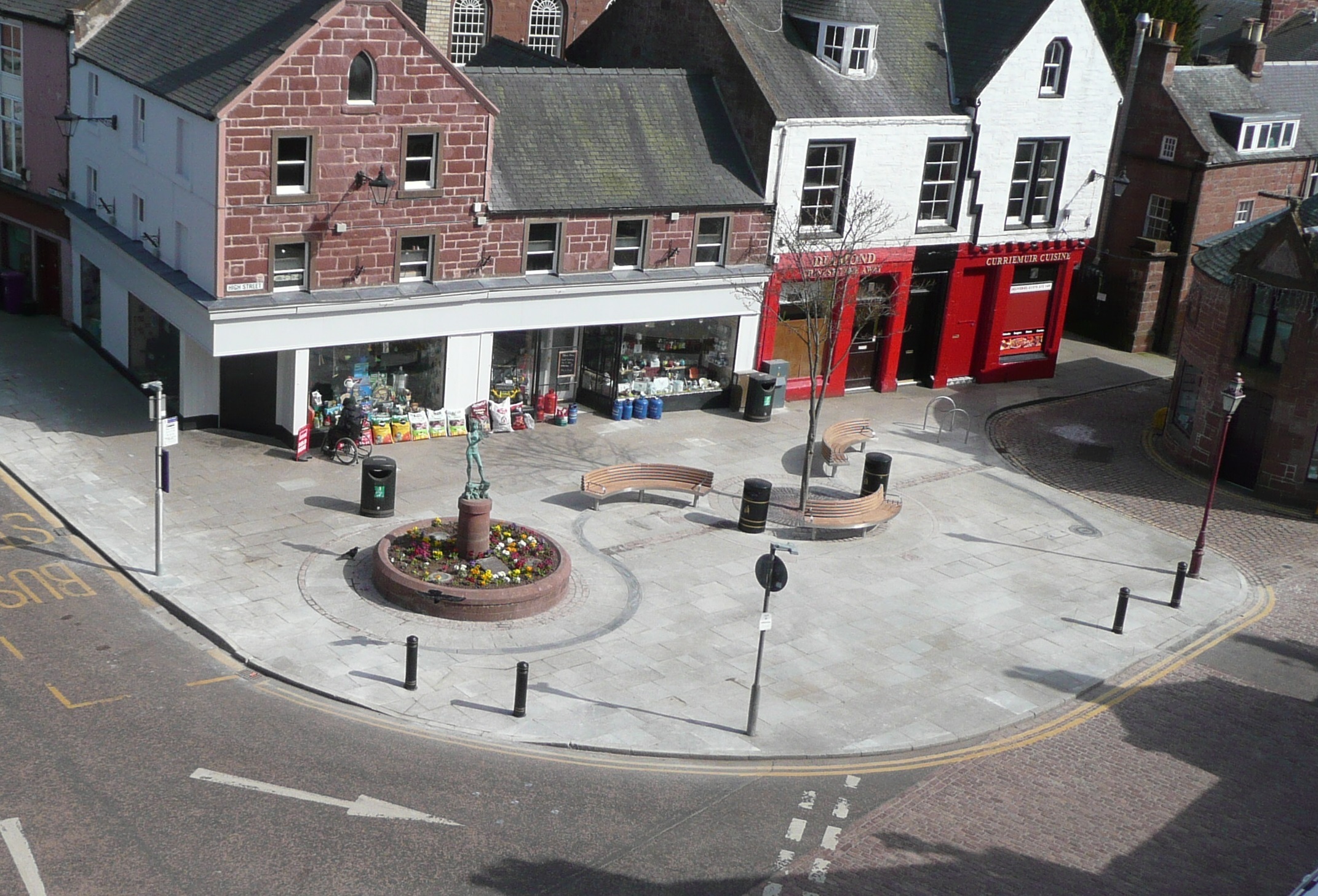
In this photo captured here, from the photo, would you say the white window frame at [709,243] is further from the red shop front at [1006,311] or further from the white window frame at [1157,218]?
the white window frame at [1157,218]

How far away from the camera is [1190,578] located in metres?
29.5

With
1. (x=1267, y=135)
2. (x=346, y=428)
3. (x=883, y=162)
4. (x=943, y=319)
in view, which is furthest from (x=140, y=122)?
(x=1267, y=135)

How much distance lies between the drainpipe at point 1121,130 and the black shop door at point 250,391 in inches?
1125

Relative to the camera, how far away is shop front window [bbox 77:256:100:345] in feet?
121

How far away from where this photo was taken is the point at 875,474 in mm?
31547

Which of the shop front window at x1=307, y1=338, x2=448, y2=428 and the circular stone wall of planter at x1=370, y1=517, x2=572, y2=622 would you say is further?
the shop front window at x1=307, y1=338, x2=448, y2=428

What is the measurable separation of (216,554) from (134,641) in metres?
3.44

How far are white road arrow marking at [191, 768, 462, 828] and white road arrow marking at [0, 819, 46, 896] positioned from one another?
7.42ft

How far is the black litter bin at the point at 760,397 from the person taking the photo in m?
36.3

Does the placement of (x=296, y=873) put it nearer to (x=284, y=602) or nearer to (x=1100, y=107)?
(x=284, y=602)

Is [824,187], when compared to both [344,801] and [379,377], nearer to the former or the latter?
[379,377]

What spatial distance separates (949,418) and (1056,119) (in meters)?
9.32

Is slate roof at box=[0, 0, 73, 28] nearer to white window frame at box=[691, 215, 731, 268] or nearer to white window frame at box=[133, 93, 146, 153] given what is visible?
white window frame at box=[133, 93, 146, 153]

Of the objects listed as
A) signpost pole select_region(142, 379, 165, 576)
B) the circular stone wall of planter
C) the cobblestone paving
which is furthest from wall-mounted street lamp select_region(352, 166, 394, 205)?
the cobblestone paving
